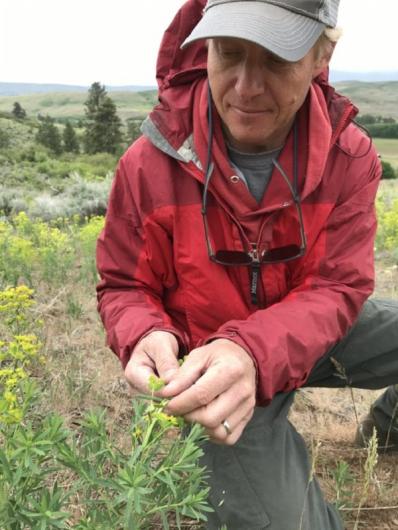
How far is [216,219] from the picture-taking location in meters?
2.19

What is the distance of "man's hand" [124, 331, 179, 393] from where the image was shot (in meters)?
1.64

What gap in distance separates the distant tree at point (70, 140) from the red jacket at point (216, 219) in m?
23.3

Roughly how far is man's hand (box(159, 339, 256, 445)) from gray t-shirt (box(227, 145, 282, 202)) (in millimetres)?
755

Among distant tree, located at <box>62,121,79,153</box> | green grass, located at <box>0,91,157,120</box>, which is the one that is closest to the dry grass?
distant tree, located at <box>62,121,79,153</box>

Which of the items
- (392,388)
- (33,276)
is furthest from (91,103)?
(392,388)

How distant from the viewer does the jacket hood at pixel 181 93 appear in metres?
2.16

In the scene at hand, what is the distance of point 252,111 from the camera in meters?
1.98

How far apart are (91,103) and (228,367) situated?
985 inches

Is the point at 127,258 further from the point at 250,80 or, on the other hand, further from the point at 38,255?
the point at 38,255

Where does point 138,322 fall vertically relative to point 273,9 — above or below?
below

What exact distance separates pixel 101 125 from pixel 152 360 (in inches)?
978

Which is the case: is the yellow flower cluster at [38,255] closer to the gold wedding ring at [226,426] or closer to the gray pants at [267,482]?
the gray pants at [267,482]

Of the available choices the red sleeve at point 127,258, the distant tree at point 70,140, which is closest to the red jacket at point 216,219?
the red sleeve at point 127,258

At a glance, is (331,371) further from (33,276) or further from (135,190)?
(33,276)
